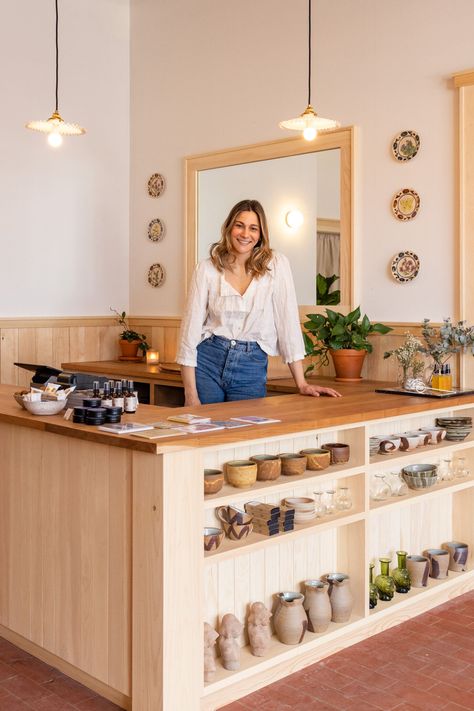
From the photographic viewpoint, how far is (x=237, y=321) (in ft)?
11.7

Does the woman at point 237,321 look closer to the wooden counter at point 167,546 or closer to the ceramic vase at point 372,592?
the wooden counter at point 167,546

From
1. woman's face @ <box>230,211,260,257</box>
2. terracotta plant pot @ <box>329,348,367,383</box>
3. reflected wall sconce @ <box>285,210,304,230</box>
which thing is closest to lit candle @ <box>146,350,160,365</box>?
reflected wall sconce @ <box>285,210,304,230</box>

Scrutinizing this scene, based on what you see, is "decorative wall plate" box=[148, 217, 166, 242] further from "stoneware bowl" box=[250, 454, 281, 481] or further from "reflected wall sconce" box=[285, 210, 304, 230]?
"stoneware bowl" box=[250, 454, 281, 481]

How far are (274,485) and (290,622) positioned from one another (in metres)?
0.50

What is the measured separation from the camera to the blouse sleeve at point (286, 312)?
3598mm

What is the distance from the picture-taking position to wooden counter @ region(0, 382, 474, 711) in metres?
2.43

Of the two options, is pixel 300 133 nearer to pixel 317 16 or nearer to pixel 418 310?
pixel 317 16

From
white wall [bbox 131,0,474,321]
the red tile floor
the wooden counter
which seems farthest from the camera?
white wall [bbox 131,0,474,321]

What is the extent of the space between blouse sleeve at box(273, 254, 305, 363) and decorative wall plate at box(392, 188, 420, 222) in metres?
1.09

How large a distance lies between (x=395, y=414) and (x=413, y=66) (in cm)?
213

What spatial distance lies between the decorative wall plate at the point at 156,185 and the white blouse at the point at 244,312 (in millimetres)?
2450

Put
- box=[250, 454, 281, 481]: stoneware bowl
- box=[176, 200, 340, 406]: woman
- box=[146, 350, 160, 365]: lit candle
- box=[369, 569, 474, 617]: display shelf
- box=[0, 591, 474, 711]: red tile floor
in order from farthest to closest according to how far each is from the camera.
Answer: box=[146, 350, 160, 365]: lit candle
box=[176, 200, 340, 406]: woman
box=[369, 569, 474, 617]: display shelf
box=[250, 454, 281, 481]: stoneware bowl
box=[0, 591, 474, 711]: red tile floor

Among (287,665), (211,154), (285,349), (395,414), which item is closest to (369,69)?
(211,154)

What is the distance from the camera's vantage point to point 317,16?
15.6 ft
